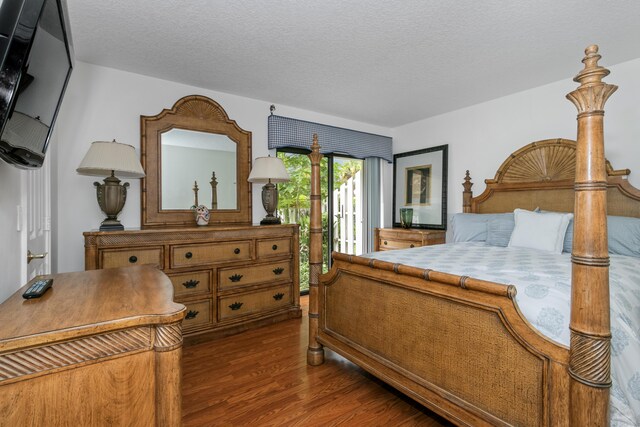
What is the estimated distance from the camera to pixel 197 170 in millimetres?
3271

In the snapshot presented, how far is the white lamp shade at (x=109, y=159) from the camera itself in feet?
7.75

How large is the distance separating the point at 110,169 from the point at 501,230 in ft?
11.3

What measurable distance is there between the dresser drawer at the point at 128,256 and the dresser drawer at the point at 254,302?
70 centimetres

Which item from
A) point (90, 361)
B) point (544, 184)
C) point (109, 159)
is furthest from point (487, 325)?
point (109, 159)

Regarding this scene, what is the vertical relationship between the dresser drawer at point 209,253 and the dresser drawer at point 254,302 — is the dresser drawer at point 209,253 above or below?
above

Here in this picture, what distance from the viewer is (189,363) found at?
246cm

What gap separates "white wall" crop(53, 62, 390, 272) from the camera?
2652 mm

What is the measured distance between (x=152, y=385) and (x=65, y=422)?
21cm

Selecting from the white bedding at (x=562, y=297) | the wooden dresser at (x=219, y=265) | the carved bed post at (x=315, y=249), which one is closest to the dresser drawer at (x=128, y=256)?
the wooden dresser at (x=219, y=265)

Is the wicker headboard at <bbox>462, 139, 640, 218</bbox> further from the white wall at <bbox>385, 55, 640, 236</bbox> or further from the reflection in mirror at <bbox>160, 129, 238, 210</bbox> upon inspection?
the reflection in mirror at <bbox>160, 129, 238, 210</bbox>

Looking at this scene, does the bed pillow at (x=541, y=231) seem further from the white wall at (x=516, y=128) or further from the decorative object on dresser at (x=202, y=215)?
the decorative object on dresser at (x=202, y=215)

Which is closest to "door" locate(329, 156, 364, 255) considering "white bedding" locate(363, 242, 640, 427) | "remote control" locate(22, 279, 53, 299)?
"white bedding" locate(363, 242, 640, 427)

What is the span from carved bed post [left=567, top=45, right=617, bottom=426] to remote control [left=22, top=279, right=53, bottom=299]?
6.10ft

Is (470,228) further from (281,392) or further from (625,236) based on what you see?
(281,392)
